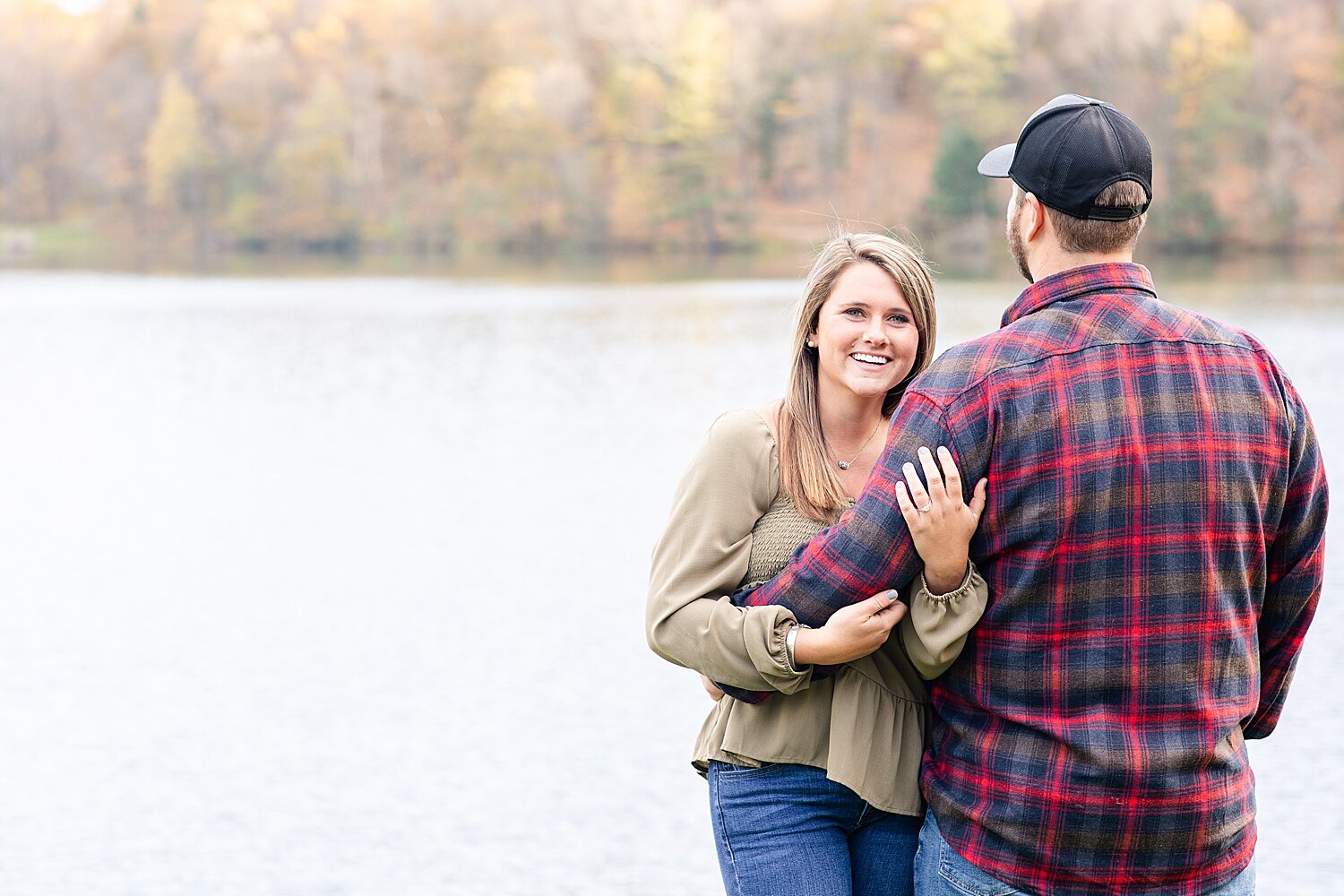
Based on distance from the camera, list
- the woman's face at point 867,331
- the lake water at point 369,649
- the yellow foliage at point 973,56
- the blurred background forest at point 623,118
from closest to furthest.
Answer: the woman's face at point 867,331
the lake water at point 369,649
the blurred background forest at point 623,118
the yellow foliage at point 973,56

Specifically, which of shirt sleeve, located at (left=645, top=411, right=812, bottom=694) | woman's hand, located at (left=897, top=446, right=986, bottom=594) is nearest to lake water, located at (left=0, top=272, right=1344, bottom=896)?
shirt sleeve, located at (left=645, top=411, right=812, bottom=694)

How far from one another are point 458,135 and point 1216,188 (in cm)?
A: 3220

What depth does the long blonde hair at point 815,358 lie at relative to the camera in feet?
7.45

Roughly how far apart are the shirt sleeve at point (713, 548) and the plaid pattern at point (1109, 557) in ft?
0.90

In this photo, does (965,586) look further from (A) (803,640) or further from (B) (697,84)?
(B) (697,84)

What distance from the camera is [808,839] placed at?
223cm

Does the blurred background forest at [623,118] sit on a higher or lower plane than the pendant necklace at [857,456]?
higher

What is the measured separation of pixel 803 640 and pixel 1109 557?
0.44 metres

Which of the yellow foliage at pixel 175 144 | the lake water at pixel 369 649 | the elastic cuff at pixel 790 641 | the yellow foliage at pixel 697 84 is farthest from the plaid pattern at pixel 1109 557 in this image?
the yellow foliage at pixel 175 144

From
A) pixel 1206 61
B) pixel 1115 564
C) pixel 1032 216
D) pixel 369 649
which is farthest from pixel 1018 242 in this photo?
pixel 1206 61

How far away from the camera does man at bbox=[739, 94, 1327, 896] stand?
1.86m

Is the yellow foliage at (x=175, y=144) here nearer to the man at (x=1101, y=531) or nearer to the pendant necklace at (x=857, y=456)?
the pendant necklace at (x=857, y=456)

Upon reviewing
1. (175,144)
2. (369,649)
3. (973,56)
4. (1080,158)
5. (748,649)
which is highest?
(973,56)

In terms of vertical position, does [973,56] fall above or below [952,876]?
above
